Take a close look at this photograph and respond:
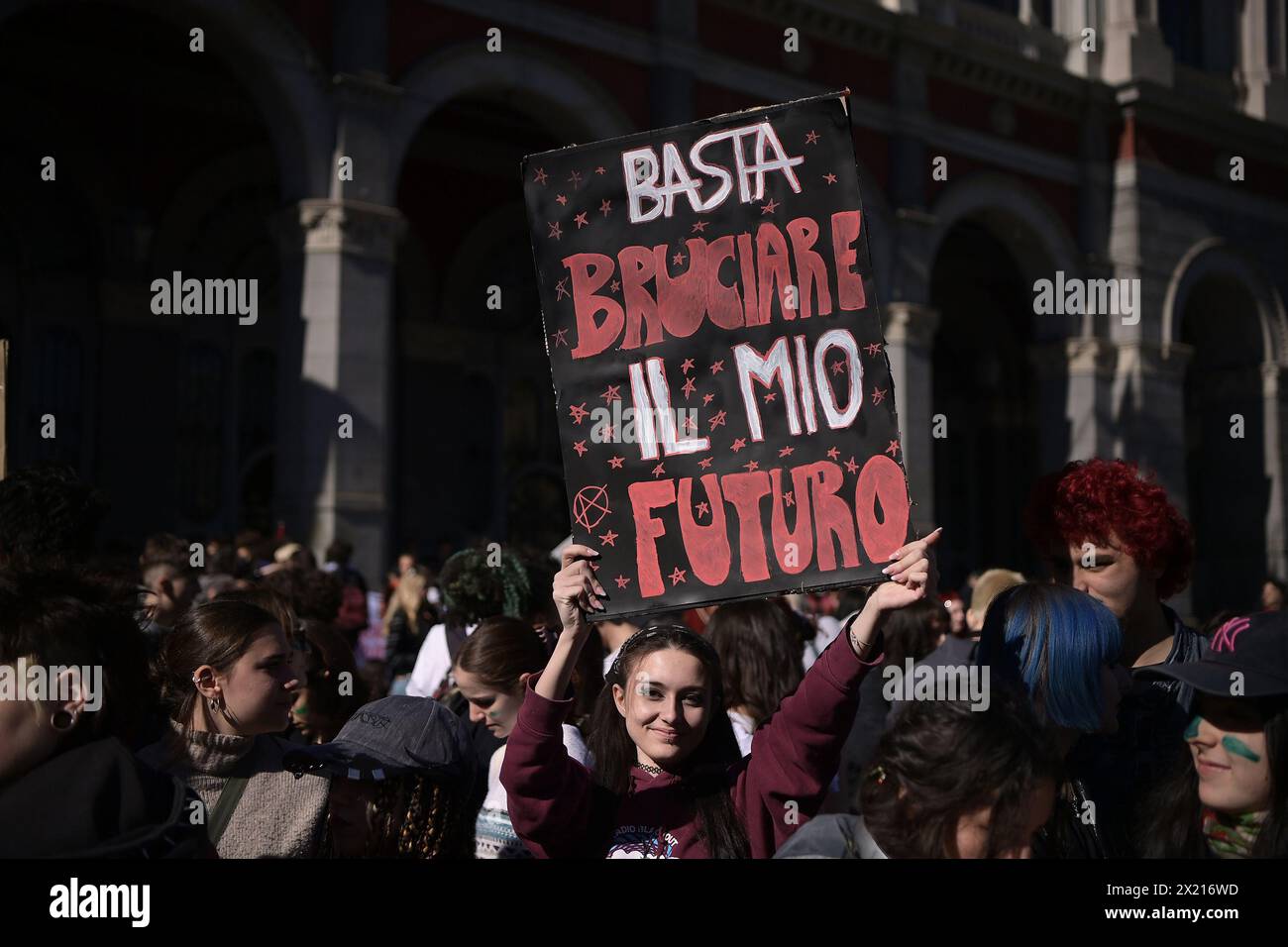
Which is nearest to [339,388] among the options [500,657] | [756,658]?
[756,658]

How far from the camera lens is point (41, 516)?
440 cm

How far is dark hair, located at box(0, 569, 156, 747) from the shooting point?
2361mm

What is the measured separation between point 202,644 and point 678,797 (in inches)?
47.3

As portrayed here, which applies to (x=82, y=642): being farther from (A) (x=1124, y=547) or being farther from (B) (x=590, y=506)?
(A) (x=1124, y=547)

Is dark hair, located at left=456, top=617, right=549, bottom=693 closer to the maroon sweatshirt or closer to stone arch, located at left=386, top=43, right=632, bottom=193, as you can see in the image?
the maroon sweatshirt

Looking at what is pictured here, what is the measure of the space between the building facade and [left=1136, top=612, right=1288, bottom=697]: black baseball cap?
36.2 ft

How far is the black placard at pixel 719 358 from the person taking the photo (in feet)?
10.6

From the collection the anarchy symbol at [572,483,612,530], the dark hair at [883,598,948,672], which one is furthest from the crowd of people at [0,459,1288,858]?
the dark hair at [883,598,948,672]

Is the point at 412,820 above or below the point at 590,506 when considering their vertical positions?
below

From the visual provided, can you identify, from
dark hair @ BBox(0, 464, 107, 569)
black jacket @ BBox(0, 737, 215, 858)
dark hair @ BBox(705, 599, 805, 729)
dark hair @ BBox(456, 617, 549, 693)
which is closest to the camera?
black jacket @ BBox(0, 737, 215, 858)

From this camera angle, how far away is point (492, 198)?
19688 mm

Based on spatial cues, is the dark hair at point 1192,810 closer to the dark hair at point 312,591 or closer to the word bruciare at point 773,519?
the word bruciare at point 773,519

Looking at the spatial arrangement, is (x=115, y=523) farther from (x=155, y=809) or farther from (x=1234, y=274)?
(x=1234, y=274)

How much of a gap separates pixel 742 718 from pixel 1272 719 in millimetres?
2253
